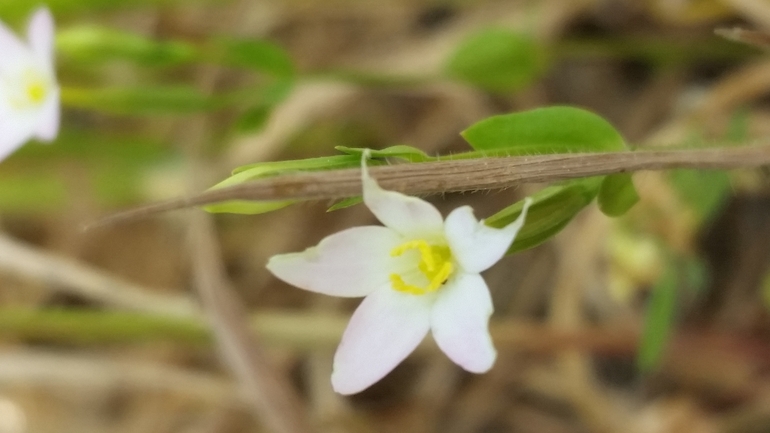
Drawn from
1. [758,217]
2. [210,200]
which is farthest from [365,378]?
[758,217]

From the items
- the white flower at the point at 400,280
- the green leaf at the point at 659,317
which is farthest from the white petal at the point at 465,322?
the green leaf at the point at 659,317

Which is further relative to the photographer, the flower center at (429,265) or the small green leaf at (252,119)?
the small green leaf at (252,119)

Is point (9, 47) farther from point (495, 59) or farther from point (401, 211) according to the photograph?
point (495, 59)

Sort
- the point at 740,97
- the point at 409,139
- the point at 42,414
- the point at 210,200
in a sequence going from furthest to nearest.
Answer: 1. the point at 42,414
2. the point at 409,139
3. the point at 740,97
4. the point at 210,200

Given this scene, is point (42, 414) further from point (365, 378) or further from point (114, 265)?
point (365, 378)

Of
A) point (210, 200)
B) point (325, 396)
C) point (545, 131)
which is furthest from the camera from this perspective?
point (325, 396)

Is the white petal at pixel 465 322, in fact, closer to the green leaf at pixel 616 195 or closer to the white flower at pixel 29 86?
the green leaf at pixel 616 195
